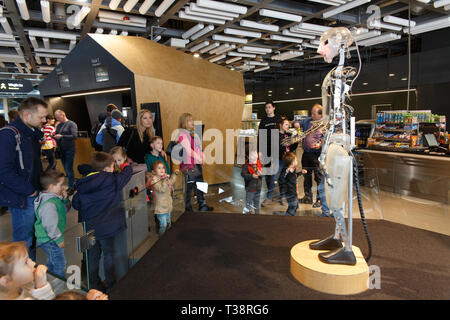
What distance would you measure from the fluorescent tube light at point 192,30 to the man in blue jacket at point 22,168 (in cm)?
444

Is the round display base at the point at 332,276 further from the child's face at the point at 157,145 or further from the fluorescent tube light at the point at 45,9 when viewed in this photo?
the fluorescent tube light at the point at 45,9

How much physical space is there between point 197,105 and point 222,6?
173cm

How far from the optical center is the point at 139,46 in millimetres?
4957

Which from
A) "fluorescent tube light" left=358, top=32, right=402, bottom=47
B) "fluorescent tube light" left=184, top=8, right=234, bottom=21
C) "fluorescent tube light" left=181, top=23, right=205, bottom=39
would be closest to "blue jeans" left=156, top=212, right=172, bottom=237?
"fluorescent tube light" left=184, top=8, right=234, bottom=21

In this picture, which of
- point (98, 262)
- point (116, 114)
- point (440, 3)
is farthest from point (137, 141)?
point (440, 3)

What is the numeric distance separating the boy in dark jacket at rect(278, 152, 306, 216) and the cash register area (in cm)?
9

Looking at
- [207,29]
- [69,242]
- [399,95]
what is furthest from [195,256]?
[399,95]

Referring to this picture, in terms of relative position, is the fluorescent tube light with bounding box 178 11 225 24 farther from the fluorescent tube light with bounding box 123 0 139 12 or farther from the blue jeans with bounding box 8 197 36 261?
the blue jeans with bounding box 8 197 36 261

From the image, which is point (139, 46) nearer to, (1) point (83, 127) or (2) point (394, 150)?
(1) point (83, 127)

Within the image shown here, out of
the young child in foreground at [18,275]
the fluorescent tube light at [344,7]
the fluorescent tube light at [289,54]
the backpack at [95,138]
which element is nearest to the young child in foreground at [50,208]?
the young child in foreground at [18,275]

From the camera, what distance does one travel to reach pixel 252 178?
3520mm

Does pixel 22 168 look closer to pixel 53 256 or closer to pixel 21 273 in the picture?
pixel 53 256

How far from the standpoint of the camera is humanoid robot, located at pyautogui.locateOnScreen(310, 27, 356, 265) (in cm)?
156
